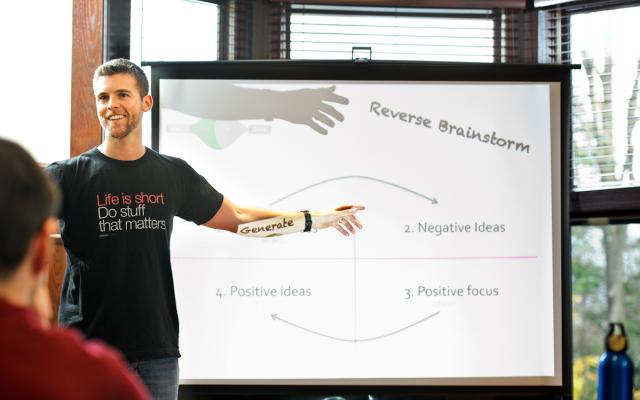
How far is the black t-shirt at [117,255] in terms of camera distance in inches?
107

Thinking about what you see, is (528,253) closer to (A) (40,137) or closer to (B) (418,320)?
(B) (418,320)

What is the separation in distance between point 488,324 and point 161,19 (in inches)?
73.1

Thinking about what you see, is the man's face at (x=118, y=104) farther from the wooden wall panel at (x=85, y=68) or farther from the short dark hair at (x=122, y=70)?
the wooden wall panel at (x=85, y=68)

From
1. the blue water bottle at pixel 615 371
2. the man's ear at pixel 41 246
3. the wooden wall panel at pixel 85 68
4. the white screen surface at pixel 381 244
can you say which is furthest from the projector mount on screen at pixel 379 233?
the man's ear at pixel 41 246

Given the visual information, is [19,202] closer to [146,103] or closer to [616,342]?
[146,103]

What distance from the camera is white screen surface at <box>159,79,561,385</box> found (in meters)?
3.19

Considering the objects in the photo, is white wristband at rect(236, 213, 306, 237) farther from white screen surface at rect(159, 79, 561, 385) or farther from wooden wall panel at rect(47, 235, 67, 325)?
wooden wall panel at rect(47, 235, 67, 325)

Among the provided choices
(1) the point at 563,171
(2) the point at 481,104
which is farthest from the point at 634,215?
(2) the point at 481,104

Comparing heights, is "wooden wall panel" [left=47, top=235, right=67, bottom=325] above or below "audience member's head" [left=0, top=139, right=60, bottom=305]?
below

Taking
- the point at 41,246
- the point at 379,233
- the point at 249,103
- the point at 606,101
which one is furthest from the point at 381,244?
the point at 41,246

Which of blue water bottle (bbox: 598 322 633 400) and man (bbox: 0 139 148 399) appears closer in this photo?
man (bbox: 0 139 148 399)

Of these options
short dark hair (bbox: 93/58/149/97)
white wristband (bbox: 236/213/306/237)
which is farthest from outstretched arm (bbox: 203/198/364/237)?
short dark hair (bbox: 93/58/149/97)

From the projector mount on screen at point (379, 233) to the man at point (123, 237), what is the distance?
0.34 m

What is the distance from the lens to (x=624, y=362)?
3141 mm
